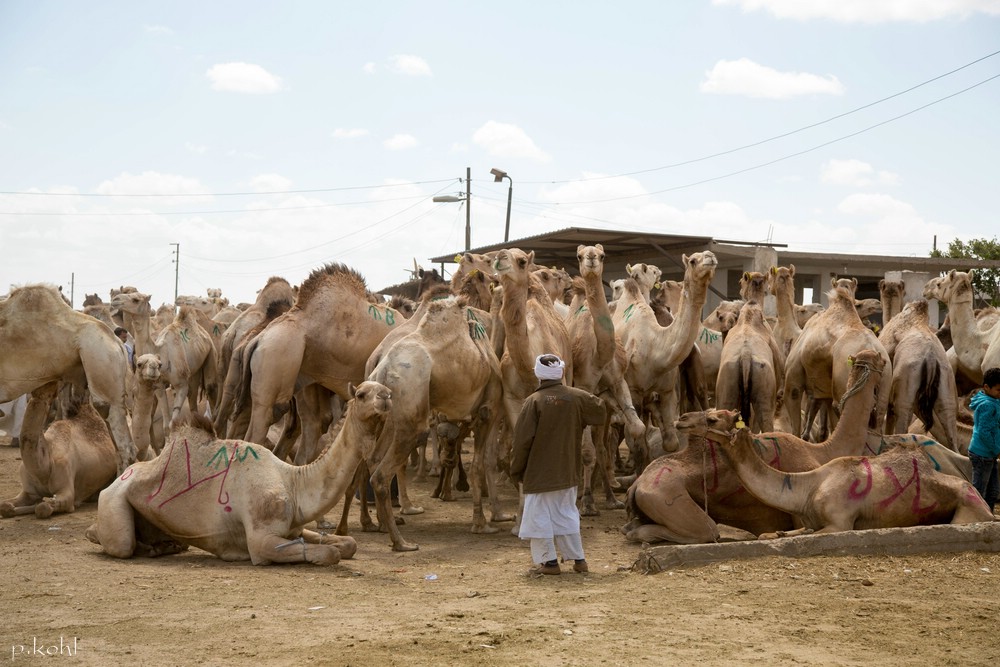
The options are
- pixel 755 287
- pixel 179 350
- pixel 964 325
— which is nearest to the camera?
pixel 964 325

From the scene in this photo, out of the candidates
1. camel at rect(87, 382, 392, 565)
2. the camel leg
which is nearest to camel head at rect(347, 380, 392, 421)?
camel at rect(87, 382, 392, 565)

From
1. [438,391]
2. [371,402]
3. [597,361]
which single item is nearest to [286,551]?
[371,402]

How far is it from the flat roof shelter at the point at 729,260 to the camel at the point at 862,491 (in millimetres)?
12506

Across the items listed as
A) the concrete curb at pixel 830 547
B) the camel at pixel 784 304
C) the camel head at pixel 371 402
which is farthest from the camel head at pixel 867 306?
the camel head at pixel 371 402

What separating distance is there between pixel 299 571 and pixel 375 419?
47.1 inches

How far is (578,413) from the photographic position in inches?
307

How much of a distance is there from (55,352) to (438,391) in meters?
3.98

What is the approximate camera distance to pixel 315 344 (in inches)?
434

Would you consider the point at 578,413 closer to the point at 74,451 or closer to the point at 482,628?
the point at 482,628

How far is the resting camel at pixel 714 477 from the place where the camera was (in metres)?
8.04

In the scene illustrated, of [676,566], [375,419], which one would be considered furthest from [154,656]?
[676,566]

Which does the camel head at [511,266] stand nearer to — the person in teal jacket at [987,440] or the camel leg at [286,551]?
the camel leg at [286,551]

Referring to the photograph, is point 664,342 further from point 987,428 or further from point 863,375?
point 987,428

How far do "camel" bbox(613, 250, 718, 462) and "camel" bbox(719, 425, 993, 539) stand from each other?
3.20 m
